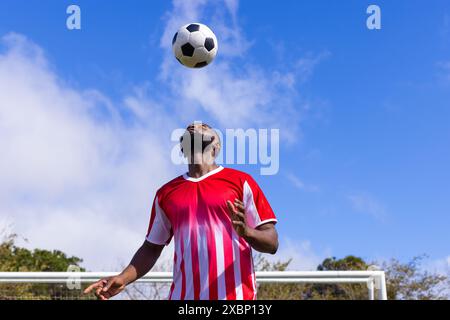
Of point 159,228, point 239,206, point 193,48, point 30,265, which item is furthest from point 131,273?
point 30,265

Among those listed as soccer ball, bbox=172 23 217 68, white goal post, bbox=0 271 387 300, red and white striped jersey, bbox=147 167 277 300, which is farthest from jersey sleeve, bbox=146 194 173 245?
white goal post, bbox=0 271 387 300

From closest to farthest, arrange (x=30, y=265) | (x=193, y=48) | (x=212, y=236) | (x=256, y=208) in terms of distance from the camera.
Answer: (x=212, y=236), (x=256, y=208), (x=193, y=48), (x=30, y=265)

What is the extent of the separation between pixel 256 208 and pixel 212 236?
380mm

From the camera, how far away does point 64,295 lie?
34.3 feet

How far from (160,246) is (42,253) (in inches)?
970

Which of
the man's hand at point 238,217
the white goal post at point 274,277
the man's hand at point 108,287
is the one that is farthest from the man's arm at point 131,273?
the white goal post at point 274,277

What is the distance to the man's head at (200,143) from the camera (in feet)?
13.7

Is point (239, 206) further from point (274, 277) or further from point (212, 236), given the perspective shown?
point (274, 277)

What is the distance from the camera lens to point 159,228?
14.5ft

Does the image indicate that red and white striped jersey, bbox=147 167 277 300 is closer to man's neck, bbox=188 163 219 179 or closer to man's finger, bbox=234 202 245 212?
man's neck, bbox=188 163 219 179

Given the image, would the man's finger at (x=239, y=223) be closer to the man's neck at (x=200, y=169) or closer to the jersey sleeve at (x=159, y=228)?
the man's neck at (x=200, y=169)

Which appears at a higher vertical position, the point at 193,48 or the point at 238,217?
the point at 193,48

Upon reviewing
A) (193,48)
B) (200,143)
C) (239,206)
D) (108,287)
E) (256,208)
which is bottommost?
(108,287)
